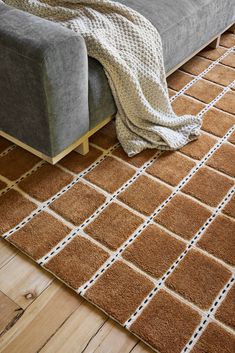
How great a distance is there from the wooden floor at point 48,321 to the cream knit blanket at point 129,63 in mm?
667

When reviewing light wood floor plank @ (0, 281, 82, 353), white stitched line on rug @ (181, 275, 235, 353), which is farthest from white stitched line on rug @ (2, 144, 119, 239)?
white stitched line on rug @ (181, 275, 235, 353)

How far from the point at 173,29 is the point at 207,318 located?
1232 mm

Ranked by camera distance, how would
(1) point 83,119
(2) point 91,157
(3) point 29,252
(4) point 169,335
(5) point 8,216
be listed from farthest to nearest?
(2) point 91,157 → (1) point 83,119 → (5) point 8,216 → (3) point 29,252 → (4) point 169,335

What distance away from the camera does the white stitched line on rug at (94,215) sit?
1.34 metres

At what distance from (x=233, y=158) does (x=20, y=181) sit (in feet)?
2.81

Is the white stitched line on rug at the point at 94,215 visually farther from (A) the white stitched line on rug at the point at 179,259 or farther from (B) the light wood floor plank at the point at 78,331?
(A) the white stitched line on rug at the point at 179,259

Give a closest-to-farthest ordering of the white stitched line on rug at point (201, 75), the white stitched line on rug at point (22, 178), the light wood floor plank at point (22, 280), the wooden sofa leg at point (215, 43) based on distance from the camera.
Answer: the light wood floor plank at point (22, 280), the white stitched line on rug at point (22, 178), the white stitched line on rug at point (201, 75), the wooden sofa leg at point (215, 43)

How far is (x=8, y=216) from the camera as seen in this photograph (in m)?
1.46

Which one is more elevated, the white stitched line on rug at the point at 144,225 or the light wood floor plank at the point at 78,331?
the white stitched line on rug at the point at 144,225

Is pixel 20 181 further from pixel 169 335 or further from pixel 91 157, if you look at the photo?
pixel 169 335

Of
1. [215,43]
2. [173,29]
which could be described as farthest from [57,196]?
[215,43]

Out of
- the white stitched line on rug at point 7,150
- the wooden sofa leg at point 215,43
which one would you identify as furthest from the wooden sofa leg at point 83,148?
the wooden sofa leg at point 215,43

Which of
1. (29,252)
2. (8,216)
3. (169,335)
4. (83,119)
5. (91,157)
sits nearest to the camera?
(169,335)

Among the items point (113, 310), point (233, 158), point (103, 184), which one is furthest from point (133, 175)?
point (113, 310)
